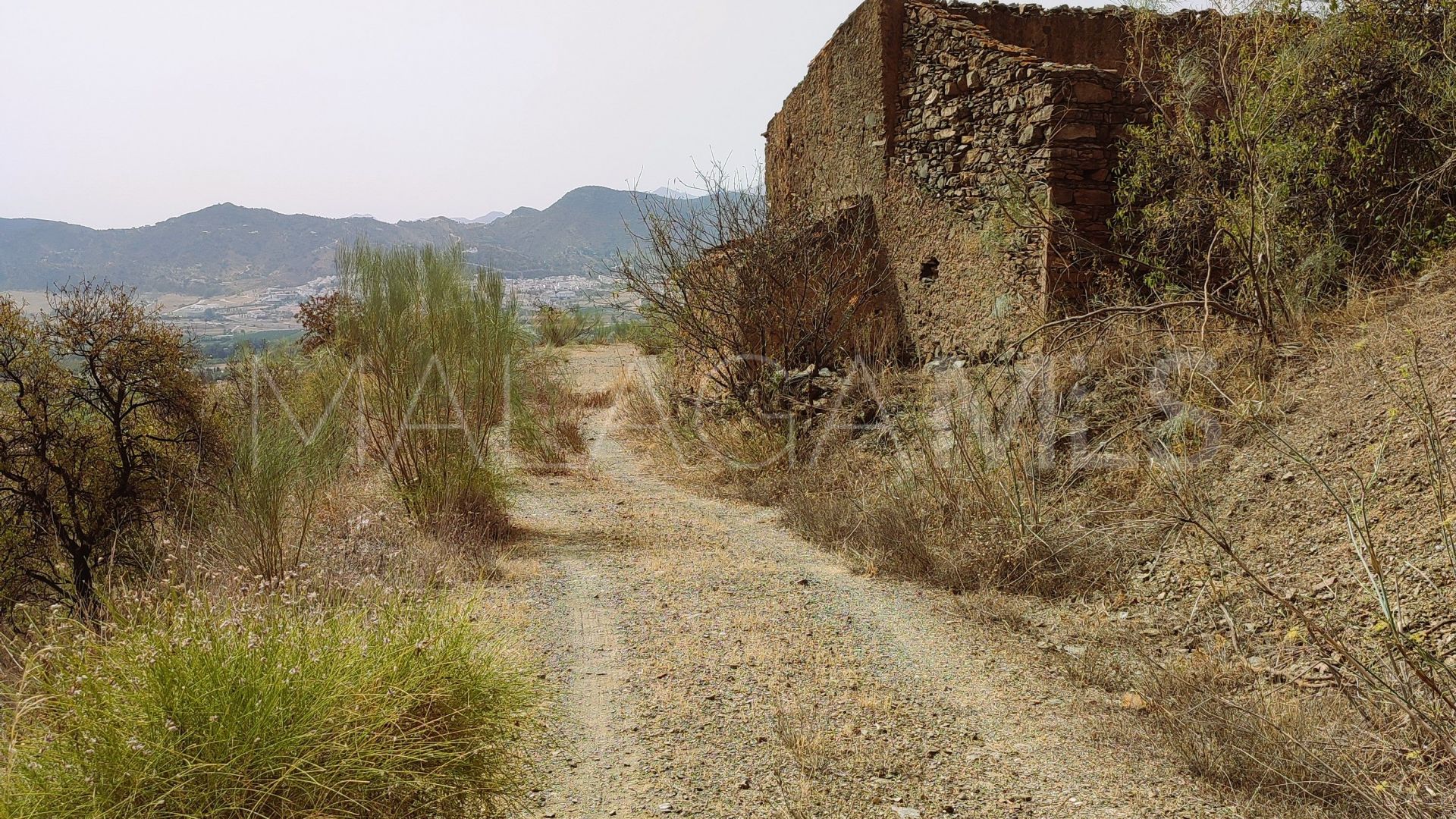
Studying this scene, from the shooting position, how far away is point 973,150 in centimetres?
807

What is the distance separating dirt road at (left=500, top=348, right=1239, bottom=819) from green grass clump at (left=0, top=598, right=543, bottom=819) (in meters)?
0.44

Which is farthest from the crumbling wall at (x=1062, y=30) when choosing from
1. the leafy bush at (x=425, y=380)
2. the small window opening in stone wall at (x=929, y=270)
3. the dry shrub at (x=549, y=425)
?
the leafy bush at (x=425, y=380)

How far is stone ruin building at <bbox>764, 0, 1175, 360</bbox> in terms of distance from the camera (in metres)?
7.26

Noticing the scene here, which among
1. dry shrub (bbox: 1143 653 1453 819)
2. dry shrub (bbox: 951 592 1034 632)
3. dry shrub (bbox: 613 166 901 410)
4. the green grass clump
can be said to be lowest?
dry shrub (bbox: 951 592 1034 632)

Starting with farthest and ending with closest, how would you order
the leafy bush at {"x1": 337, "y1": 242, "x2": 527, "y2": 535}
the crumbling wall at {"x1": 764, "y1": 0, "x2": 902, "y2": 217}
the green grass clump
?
the crumbling wall at {"x1": 764, "y1": 0, "x2": 902, "y2": 217}
the leafy bush at {"x1": 337, "y1": 242, "x2": 527, "y2": 535}
the green grass clump

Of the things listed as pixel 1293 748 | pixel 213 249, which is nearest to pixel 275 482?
pixel 1293 748

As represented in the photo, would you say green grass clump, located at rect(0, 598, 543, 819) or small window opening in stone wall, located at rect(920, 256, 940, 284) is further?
small window opening in stone wall, located at rect(920, 256, 940, 284)

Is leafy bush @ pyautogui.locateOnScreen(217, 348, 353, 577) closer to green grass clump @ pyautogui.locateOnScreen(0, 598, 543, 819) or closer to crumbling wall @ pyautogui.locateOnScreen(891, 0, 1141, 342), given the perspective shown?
green grass clump @ pyautogui.locateOnScreen(0, 598, 543, 819)

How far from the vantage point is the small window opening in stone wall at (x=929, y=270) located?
347 inches

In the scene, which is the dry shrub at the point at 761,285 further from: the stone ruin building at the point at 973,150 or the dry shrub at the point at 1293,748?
the dry shrub at the point at 1293,748

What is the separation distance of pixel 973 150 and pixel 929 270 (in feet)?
4.33

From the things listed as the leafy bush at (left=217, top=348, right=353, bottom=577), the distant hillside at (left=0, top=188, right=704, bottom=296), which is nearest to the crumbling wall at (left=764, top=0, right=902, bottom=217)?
the leafy bush at (left=217, top=348, right=353, bottom=577)

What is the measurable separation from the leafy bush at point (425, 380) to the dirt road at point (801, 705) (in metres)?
0.87

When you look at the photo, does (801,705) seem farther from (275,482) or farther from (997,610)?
(275,482)
